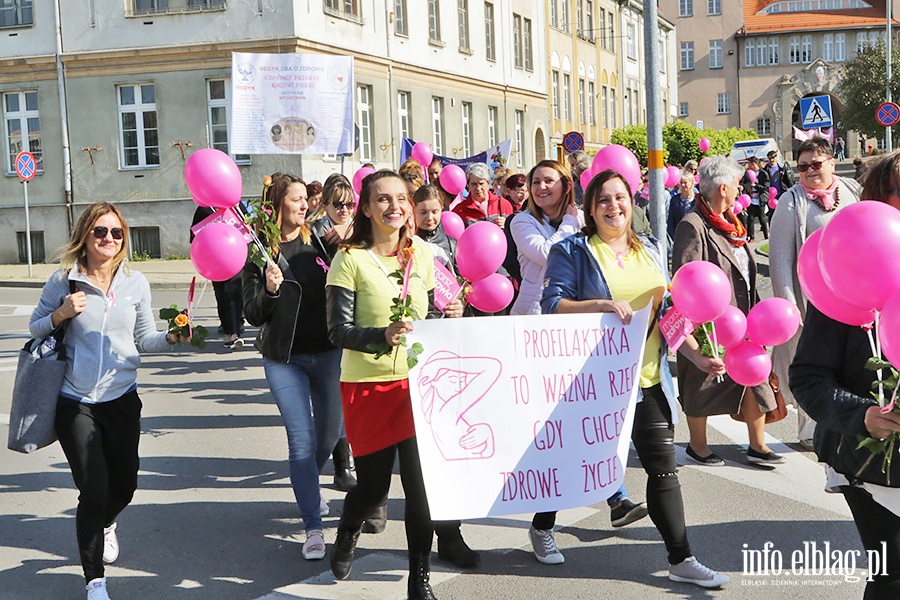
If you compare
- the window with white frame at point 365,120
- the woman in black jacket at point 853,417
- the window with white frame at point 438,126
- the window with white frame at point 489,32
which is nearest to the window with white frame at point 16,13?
the window with white frame at point 365,120

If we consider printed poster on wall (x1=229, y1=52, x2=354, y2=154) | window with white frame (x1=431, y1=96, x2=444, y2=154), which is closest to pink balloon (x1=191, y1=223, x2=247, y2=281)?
printed poster on wall (x1=229, y1=52, x2=354, y2=154)

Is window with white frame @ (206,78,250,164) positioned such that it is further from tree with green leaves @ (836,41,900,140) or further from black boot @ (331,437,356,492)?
tree with green leaves @ (836,41,900,140)

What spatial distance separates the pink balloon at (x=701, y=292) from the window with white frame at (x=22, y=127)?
25.5 metres

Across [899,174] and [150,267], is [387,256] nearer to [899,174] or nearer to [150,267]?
[899,174]

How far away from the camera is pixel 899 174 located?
349cm

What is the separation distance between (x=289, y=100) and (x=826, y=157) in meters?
9.72

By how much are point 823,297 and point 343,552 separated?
2.64 metres

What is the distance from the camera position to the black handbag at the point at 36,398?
4.80m

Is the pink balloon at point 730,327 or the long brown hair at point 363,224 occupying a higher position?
the long brown hair at point 363,224

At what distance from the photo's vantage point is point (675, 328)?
4805 millimetres

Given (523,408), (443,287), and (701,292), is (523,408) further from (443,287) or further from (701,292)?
(701,292)

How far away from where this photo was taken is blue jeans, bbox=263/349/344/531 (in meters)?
5.44

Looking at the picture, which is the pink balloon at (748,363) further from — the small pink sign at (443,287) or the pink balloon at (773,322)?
the small pink sign at (443,287)

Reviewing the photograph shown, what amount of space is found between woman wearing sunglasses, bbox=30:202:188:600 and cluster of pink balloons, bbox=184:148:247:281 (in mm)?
375
